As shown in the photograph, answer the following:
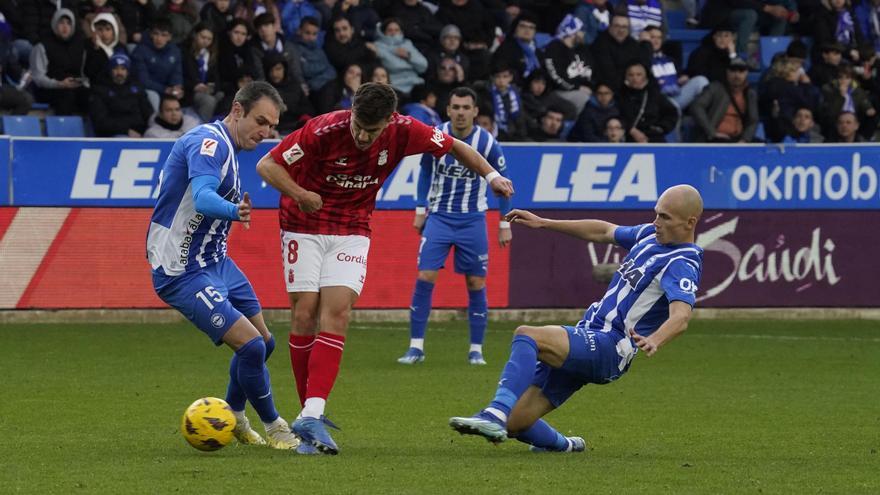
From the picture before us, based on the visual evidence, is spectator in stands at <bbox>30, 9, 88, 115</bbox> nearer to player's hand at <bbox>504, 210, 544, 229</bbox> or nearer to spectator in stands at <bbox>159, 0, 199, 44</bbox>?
spectator in stands at <bbox>159, 0, 199, 44</bbox>

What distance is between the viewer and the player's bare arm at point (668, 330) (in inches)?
292

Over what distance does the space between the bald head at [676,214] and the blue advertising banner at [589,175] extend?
8.57m

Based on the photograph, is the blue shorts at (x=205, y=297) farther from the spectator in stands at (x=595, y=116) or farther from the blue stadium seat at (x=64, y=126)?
the spectator in stands at (x=595, y=116)

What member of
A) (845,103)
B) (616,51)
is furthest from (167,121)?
(845,103)

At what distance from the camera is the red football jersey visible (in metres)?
8.35

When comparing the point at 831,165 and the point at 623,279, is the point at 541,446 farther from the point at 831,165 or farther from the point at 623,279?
the point at 831,165

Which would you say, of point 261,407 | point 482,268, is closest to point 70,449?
point 261,407

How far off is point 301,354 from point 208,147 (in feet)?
4.71

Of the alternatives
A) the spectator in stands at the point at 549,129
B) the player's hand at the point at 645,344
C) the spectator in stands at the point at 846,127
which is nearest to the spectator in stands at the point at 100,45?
the spectator in stands at the point at 549,129

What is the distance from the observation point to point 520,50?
66.0 ft

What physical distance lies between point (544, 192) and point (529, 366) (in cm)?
905

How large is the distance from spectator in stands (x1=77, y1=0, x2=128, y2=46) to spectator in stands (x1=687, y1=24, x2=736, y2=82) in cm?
777

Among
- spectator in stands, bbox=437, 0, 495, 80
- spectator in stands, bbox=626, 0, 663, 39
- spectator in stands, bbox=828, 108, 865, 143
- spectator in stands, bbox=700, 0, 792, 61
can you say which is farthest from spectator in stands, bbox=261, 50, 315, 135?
spectator in stands, bbox=828, 108, 865, 143

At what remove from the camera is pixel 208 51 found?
18141mm
